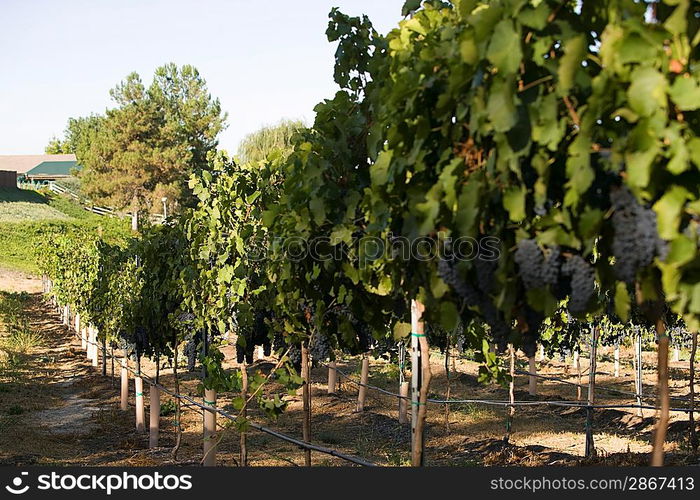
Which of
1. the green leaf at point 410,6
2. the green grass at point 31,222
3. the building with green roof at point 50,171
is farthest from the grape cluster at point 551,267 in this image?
the building with green roof at point 50,171

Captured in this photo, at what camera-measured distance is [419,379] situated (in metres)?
Result: 5.20

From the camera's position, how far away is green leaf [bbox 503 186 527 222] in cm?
279

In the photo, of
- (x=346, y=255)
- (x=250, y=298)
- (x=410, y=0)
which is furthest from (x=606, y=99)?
→ (x=250, y=298)

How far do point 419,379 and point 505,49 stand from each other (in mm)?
2981

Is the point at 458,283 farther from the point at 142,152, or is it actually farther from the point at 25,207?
the point at 25,207

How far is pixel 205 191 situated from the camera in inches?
360

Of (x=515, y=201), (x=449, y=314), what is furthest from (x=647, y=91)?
(x=449, y=314)

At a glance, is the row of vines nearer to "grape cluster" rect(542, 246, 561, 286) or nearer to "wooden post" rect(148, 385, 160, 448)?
"grape cluster" rect(542, 246, 561, 286)

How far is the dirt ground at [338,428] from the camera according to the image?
38.0 feet

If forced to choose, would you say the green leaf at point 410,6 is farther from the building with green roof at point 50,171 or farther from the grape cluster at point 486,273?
the building with green roof at point 50,171

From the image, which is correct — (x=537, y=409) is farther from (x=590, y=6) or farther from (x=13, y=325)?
(x=13, y=325)

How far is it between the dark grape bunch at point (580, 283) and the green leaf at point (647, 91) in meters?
0.58

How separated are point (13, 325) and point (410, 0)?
94.5ft

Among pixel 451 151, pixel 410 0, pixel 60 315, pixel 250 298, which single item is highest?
pixel 410 0
